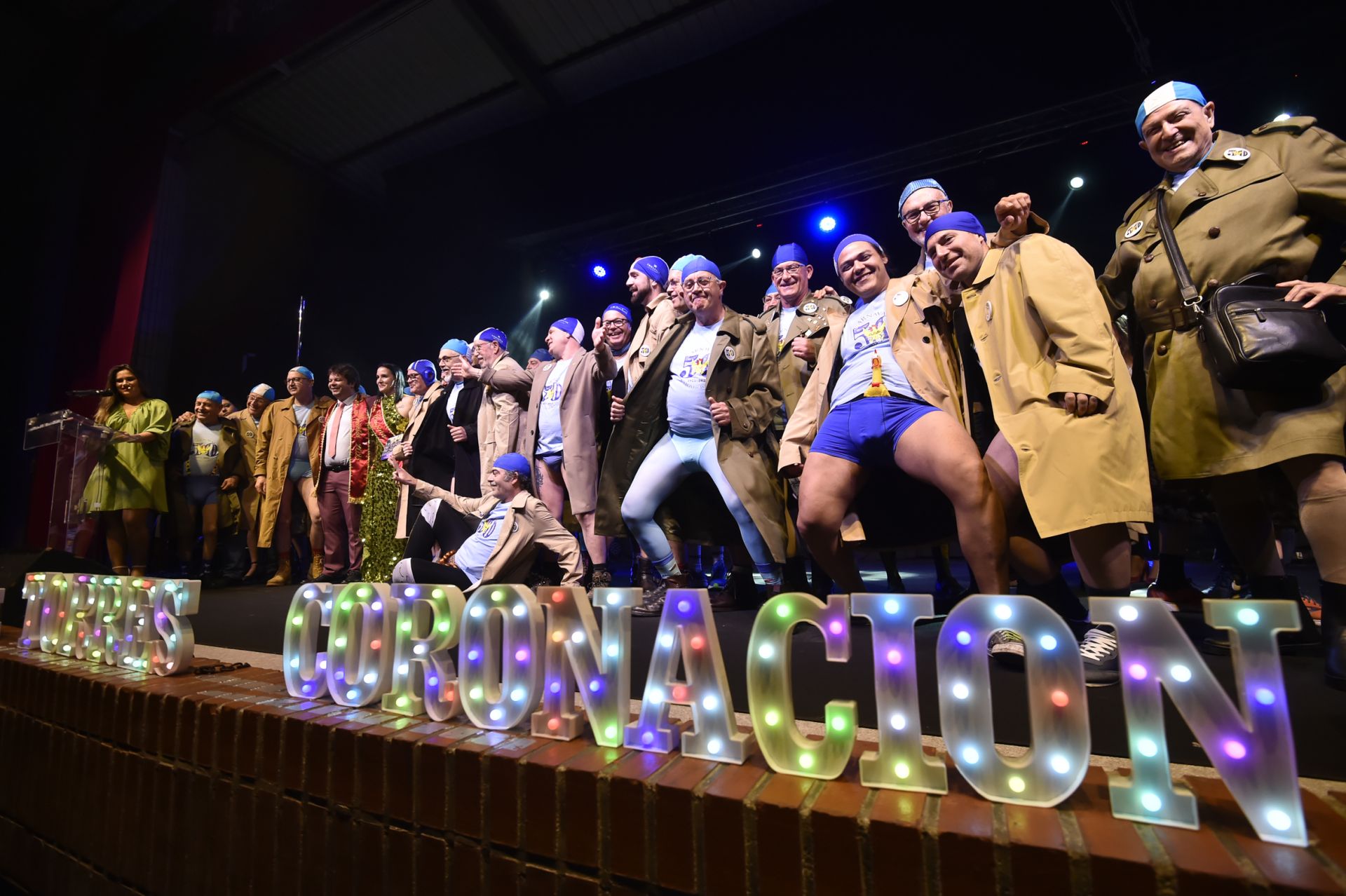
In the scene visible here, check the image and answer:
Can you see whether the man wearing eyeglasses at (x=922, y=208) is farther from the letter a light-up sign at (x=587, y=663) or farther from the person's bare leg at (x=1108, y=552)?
the letter a light-up sign at (x=587, y=663)

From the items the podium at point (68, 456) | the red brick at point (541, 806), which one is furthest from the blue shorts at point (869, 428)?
the podium at point (68, 456)

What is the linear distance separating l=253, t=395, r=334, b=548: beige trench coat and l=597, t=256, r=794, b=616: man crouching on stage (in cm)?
294

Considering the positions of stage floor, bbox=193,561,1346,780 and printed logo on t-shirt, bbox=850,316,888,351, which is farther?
printed logo on t-shirt, bbox=850,316,888,351

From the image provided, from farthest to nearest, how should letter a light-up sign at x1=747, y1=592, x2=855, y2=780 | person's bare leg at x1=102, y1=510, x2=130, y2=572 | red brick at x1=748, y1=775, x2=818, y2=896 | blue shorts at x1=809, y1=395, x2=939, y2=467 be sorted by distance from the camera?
person's bare leg at x1=102, y1=510, x2=130, y2=572, blue shorts at x1=809, y1=395, x2=939, y2=467, letter a light-up sign at x1=747, y1=592, x2=855, y2=780, red brick at x1=748, y1=775, x2=818, y2=896

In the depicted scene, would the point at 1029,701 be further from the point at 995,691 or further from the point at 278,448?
the point at 278,448

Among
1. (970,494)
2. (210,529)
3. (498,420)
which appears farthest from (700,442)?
(210,529)

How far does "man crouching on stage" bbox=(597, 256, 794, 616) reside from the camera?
2.84 m

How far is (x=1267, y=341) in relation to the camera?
153 cm

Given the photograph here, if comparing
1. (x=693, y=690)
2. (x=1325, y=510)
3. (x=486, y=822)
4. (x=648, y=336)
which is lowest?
(x=486, y=822)

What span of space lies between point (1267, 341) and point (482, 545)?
3.08 metres

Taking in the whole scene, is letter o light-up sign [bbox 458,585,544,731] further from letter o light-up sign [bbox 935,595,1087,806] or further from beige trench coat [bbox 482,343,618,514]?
beige trench coat [bbox 482,343,618,514]

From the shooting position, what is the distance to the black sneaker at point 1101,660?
60.8 inches

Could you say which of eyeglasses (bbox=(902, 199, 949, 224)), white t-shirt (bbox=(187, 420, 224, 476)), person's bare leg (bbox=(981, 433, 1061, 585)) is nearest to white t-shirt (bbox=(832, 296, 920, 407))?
person's bare leg (bbox=(981, 433, 1061, 585))

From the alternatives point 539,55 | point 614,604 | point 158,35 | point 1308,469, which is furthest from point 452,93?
point 1308,469
